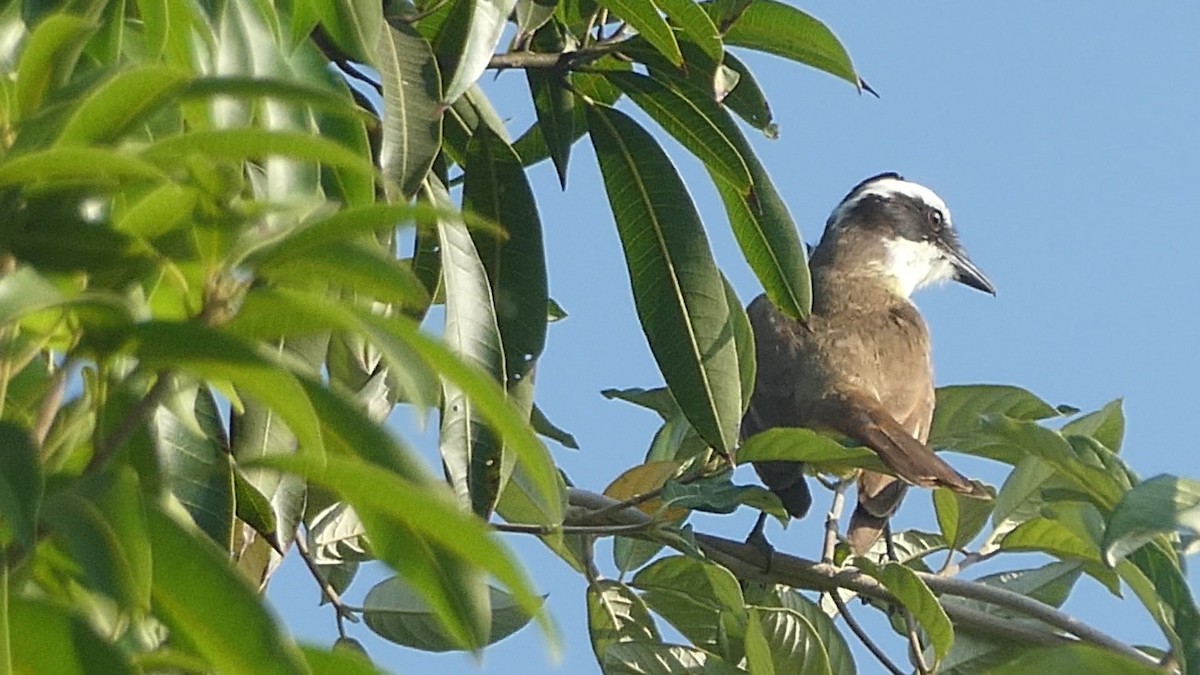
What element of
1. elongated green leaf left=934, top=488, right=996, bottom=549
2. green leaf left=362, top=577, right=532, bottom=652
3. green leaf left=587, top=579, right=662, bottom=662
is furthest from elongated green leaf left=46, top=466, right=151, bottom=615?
elongated green leaf left=934, top=488, right=996, bottom=549

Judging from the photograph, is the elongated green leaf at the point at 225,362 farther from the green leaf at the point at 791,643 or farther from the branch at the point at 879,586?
the branch at the point at 879,586

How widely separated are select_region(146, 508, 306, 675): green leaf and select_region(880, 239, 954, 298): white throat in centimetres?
616

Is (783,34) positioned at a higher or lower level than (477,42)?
higher

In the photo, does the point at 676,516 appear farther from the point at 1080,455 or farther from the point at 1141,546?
the point at 1141,546

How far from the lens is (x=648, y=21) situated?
270 centimetres

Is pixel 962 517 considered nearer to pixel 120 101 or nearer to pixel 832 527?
pixel 832 527

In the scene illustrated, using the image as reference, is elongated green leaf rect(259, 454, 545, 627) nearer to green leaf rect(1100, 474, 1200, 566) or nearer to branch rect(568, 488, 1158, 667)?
green leaf rect(1100, 474, 1200, 566)

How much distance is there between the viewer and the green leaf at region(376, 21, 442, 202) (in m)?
2.47

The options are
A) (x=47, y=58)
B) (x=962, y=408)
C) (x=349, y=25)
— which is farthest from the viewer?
(x=962, y=408)

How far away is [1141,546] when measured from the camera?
2.30m

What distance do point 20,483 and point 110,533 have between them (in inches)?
2.3

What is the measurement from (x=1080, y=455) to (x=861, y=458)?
44cm

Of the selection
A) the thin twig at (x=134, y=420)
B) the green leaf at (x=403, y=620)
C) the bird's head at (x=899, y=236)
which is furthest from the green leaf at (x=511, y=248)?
the bird's head at (x=899, y=236)

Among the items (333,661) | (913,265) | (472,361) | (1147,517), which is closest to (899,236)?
(913,265)
